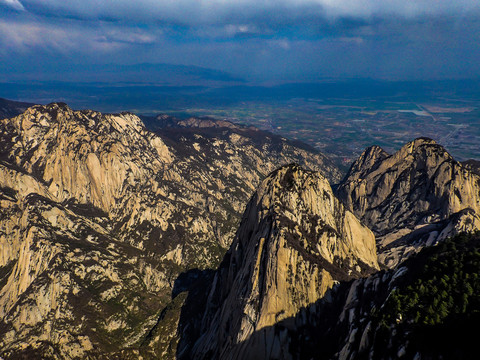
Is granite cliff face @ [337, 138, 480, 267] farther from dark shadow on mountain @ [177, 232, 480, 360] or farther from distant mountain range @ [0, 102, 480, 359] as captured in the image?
dark shadow on mountain @ [177, 232, 480, 360]

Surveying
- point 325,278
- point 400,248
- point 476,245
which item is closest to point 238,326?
point 325,278

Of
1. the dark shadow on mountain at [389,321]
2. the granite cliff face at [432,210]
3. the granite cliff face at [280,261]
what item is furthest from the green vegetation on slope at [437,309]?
the granite cliff face at [432,210]

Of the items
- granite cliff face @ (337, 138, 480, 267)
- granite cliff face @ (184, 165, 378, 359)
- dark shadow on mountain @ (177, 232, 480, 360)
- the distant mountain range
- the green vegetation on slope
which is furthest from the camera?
granite cliff face @ (337, 138, 480, 267)

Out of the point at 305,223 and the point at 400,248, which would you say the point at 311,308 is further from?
the point at 400,248

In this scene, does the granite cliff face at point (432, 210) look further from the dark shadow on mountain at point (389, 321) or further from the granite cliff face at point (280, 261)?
the dark shadow on mountain at point (389, 321)

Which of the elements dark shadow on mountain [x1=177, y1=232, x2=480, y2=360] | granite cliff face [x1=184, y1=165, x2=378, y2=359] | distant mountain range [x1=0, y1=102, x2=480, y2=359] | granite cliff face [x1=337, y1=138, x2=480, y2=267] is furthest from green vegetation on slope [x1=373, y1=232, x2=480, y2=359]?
granite cliff face [x1=337, y1=138, x2=480, y2=267]

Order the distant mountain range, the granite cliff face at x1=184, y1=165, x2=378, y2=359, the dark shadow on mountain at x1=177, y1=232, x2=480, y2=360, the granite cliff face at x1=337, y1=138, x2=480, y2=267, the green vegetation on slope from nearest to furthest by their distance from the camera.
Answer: the green vegetation on slope, the dark shadow on mountain at x1=177, y1=232, x2=480, y2=360, the distant mountain range, the granite cliff face at x1=184, y1=165, x2=378, y2=359, the granite cliff face at x1=337, y1=138, x2=480, y2=267

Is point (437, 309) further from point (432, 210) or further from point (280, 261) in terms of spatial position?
point (432, 210)

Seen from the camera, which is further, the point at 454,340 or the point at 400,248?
the point at 400,248

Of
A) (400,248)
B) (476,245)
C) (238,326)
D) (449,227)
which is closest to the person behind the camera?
(476,245)
